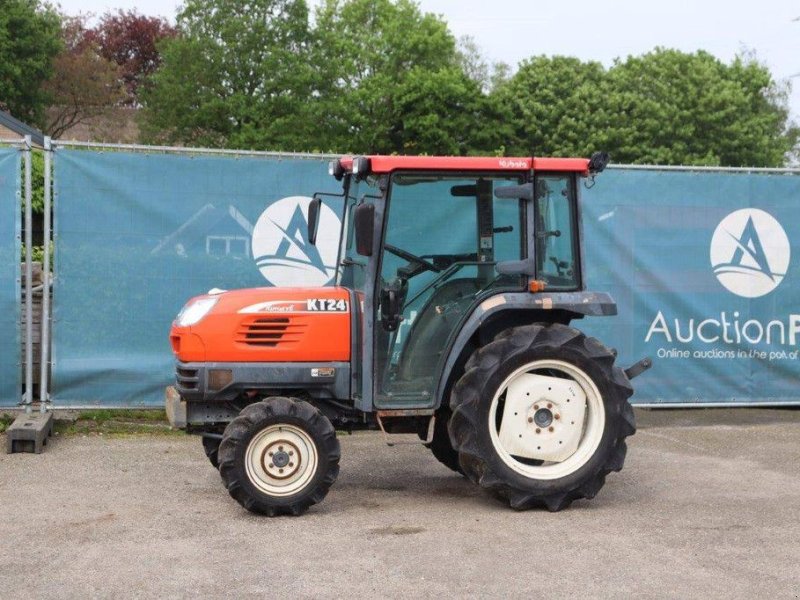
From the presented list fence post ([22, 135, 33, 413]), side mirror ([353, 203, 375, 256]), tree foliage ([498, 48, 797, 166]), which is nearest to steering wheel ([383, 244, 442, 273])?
side mirror ([353, 203, 375, 256])

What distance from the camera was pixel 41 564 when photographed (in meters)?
5.72

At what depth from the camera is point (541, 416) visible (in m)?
7.12

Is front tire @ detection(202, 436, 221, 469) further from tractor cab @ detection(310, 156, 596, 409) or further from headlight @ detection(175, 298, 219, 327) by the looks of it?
tractor cab @ detection(310, 156, 596, 409)

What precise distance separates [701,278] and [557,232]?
3510 millimetres

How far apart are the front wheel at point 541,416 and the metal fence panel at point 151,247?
9.92ft

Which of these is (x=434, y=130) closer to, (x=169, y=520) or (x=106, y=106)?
(x=106, y=106)

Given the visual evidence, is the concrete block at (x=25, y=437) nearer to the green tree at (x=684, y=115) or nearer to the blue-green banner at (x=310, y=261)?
the blue-green banner at (x=310, y=261)

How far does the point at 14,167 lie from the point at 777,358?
698 cm

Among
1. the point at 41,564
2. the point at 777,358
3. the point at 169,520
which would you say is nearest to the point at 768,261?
the point at 777,358

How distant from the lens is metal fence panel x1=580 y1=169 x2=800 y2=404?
10.2 metres

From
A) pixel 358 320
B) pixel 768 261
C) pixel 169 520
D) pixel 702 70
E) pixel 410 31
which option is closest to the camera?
pixel 169 520

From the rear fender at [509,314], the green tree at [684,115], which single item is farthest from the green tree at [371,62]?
the rear fender at [509,314]

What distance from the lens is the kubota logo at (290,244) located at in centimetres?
965

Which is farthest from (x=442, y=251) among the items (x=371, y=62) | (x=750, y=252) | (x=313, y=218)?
(x=371, y=62)
